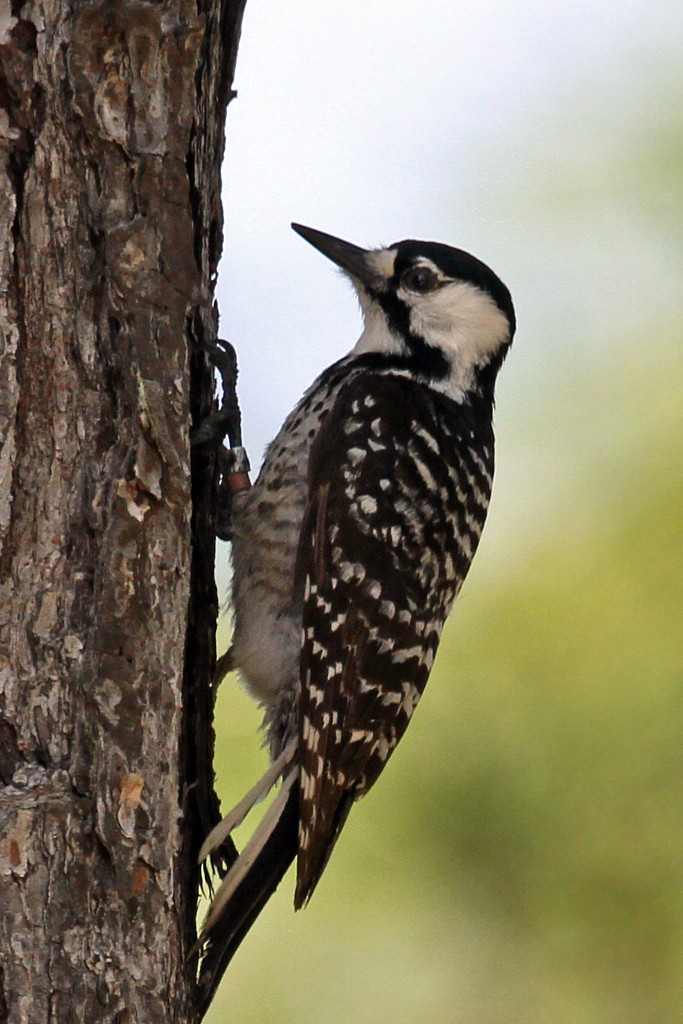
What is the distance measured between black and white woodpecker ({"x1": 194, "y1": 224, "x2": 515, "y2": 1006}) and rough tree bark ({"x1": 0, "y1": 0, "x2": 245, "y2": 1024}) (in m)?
0.49

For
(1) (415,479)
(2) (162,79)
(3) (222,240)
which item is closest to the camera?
(2) (162,79)

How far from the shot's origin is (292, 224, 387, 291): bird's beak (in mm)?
4148

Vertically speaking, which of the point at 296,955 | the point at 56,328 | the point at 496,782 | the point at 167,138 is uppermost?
the point at 167,138


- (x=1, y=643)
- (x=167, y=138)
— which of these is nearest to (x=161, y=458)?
(x=1, y=643)

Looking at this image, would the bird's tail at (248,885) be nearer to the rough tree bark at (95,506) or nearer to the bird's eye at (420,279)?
the rough tree bark at (95,506)

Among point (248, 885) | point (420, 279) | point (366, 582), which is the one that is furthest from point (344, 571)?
point (420, 279)

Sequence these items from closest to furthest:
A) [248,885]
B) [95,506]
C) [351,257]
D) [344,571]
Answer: [95,506] < [248,885] < [344,571] < [351,257]

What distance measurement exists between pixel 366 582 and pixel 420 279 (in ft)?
3.93

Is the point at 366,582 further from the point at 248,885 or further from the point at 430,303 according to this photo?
the point at 430,303

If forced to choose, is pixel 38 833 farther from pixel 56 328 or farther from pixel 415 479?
pixel 415 479

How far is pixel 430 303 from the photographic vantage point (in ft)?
13.8

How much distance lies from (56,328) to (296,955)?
2552mm

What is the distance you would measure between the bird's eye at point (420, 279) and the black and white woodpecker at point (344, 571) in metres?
0.04

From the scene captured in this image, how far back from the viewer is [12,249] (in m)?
2.59
